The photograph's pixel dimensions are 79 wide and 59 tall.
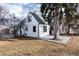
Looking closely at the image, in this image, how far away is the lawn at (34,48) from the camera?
143 inches

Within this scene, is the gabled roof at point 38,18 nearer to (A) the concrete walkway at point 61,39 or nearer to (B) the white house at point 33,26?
(B) the white house at point 33,26

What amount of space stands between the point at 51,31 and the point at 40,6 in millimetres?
296

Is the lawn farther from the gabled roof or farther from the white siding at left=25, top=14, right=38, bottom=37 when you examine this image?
the gabled roof

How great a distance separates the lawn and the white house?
78mm

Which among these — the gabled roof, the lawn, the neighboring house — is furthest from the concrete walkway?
the neighboring house

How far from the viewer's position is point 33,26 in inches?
143

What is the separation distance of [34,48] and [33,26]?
0.24 metres

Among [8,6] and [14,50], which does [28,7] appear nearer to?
[8,6]

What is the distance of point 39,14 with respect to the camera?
11.9ft

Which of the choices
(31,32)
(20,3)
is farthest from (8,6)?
(31,32)

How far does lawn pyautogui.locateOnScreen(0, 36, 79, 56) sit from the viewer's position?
3.64 m

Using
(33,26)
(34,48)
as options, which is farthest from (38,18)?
(34,48)

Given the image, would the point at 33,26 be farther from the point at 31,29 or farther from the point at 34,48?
the point at 34,48

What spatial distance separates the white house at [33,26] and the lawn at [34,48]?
0.08 m
